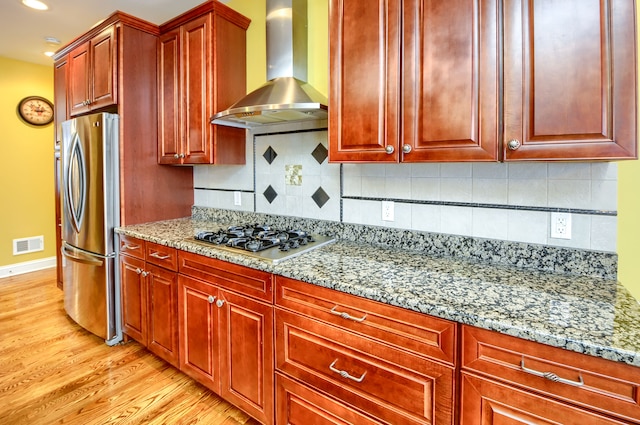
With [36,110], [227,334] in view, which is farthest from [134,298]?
[36,110]

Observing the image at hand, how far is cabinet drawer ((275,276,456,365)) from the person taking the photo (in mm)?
1081

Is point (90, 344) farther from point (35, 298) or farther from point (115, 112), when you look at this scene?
point (115, 112)

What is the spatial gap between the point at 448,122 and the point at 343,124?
48 cm

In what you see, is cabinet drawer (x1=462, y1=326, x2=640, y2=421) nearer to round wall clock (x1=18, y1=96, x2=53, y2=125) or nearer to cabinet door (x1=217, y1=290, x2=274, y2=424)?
cabinet door (x1=217, y1=290, x2=274, y2=424)

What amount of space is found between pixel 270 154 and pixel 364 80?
1.08m

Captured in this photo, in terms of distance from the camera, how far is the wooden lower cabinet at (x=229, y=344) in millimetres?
1588

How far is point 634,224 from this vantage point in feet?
4.33

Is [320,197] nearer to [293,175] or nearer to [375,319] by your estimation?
[293,175]

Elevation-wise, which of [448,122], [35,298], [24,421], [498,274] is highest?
[448,122]

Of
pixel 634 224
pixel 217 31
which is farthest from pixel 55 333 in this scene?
pixel 634 224

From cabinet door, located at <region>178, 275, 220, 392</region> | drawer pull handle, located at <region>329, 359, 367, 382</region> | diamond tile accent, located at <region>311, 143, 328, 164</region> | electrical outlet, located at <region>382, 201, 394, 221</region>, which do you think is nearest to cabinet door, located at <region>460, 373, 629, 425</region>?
drawer pull handle, located at <region>329, 359, 367, 382</region>

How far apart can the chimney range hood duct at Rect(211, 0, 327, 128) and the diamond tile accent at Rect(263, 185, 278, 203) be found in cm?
50

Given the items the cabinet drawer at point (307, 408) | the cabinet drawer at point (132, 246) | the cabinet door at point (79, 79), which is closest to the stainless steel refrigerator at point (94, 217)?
the cabinet drawer at point (132, 246)

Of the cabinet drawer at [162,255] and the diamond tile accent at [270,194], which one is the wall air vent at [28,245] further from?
the diamond tile accent at [270,194]
